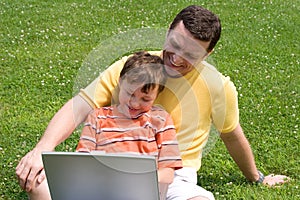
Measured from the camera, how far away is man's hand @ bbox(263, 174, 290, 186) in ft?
12.2

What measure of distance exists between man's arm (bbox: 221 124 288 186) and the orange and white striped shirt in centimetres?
67

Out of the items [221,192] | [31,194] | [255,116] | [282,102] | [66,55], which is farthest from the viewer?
[66,55]

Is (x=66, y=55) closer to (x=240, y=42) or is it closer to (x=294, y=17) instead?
(x=240, y=42)

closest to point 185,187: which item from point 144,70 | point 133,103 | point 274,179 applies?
point 133,103

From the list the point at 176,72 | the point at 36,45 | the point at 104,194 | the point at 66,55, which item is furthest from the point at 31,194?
the point at 36,45

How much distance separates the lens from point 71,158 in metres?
2.40

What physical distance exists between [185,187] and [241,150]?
0.61m

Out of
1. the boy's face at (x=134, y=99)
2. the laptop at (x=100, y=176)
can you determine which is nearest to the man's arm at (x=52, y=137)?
the laptop at (x=100, y=176)

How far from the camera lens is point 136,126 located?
2.75 meters

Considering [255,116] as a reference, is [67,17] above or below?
above

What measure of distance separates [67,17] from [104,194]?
215 inches

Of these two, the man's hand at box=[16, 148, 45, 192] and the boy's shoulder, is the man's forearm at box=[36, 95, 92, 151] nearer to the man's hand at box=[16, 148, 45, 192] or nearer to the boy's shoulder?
the man's hand at box=[16, 148, 45, 192]

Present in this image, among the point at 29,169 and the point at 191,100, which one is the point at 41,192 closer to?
the point at 29,169

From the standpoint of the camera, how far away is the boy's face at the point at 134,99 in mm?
2678
